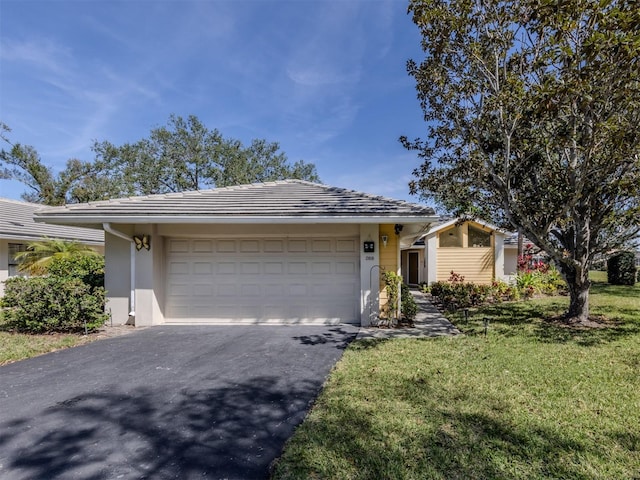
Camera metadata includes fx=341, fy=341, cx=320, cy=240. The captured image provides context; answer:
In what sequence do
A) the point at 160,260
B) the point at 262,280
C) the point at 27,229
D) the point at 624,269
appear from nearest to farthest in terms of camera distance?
the point at 160,260
the point at 262,280
the point at 27,229
the point at 624,269

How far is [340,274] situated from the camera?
9.05m

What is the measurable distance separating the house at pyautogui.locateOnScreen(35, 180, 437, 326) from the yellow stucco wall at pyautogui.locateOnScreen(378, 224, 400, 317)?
0.09 ft

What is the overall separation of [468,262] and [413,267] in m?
5.14

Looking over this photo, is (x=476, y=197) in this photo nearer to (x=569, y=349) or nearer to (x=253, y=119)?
(x=569, y=349)

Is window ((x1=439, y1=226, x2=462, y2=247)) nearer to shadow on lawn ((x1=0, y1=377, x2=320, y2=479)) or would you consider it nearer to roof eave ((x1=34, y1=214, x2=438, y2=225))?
roof eave ((x1=34, y1=214, x2=438, y2=225))

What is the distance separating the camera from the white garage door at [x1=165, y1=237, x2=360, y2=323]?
9.05 meters

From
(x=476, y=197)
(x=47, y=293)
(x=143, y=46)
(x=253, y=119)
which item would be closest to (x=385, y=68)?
(x=476, y=197)

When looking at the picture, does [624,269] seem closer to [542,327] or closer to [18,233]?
[542,327]

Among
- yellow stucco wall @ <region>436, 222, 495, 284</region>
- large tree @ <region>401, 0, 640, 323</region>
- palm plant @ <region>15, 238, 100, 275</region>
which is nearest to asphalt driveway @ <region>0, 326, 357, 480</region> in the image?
large tree @ <region>401, 0, 640, 323</region>

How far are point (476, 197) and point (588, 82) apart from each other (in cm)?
394

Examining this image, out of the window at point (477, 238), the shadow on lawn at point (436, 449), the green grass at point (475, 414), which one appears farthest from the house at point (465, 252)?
the shadow on lawn at point (436, 449)

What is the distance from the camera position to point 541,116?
667 centimetres

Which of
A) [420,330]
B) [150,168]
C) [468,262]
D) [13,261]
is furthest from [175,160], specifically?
[420,330]

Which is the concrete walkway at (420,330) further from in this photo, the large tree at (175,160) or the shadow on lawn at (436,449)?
the large tree at (175,160)
